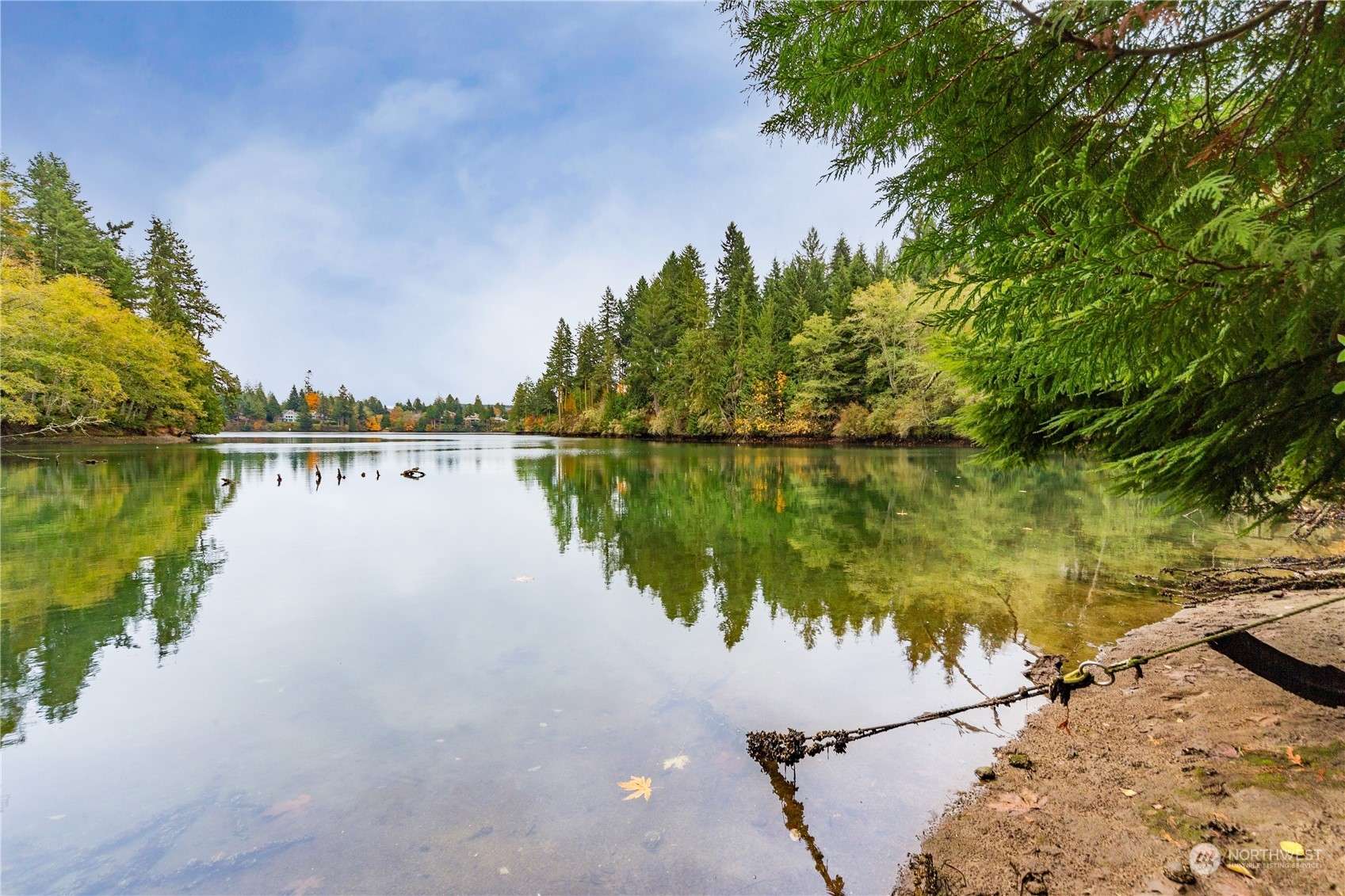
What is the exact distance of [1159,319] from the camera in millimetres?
2189

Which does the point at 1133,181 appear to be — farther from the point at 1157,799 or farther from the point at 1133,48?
the point at 1157,799

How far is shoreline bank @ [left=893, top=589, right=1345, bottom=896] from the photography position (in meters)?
2.20

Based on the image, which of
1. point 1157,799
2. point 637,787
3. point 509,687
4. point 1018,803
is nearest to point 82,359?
point 509,687

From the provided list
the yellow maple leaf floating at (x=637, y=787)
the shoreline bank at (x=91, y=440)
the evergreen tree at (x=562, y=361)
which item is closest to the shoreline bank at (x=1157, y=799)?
the yellow maple leaf floating at (x=637, y=787)

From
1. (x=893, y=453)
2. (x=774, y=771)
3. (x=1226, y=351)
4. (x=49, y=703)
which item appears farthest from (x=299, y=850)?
(x=893, y=453)

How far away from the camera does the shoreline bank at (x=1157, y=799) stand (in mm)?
2201

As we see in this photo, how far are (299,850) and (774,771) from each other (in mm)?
2607

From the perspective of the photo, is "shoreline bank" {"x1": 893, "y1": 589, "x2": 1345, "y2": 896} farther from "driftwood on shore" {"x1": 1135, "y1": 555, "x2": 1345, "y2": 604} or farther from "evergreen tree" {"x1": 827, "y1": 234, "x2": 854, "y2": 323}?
"evergreen tree" {"x1": 827, "y1": 234, "x2": 854, "y2": 323}

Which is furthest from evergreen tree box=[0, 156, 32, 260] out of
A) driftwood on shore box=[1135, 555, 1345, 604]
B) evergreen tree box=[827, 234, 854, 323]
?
evergreen tree box=[827, 234, 854, 323]

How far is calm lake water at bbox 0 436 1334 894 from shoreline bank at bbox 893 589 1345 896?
306 mm

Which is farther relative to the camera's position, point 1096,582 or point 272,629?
point 1096,582

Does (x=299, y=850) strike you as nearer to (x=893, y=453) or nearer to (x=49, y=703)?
(x=49, y=703)

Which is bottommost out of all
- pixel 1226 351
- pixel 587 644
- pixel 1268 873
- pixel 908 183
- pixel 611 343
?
pixel 587 644

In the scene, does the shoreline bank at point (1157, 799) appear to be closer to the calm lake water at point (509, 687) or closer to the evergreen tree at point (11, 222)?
the calm lake water at point (509, 687)
